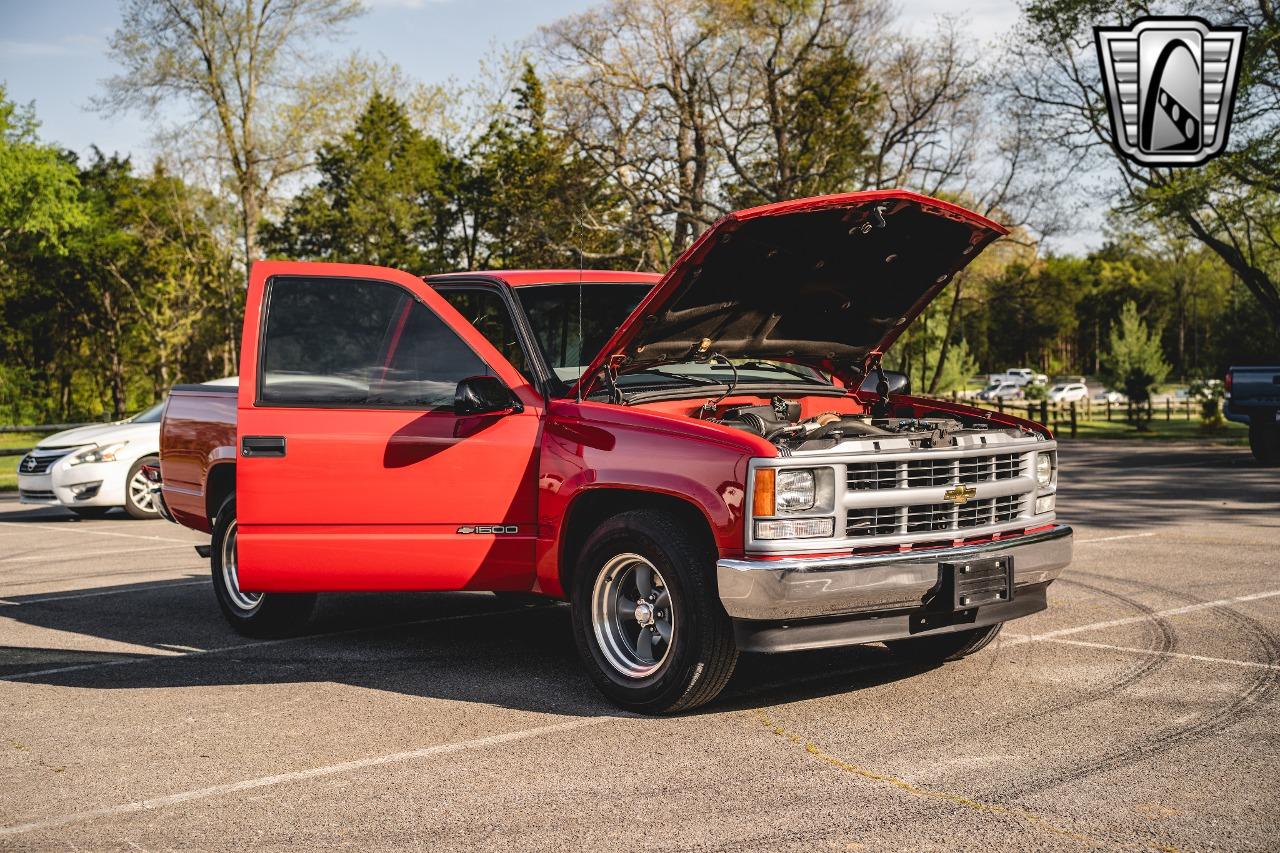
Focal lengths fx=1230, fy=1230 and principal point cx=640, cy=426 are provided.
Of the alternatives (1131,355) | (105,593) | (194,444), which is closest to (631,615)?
(194,444)

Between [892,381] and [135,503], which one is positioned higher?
[892,381]

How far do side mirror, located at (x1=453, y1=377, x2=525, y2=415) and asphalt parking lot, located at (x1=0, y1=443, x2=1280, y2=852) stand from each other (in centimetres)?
133

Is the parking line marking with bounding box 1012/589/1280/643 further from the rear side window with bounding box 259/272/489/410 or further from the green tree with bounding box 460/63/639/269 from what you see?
the green tree with bounding box 460/63/639/269

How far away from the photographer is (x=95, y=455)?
14.8m

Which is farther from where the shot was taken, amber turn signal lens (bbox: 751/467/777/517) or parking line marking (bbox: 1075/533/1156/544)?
parking line marking (bbox: 1075/533/1156/544)

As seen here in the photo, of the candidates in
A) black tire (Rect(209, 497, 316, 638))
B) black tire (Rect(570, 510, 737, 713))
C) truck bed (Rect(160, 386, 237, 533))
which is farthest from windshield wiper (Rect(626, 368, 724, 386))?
truck bed (Rect(160, 386, 237, 533))

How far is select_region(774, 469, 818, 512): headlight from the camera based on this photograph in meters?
4.97

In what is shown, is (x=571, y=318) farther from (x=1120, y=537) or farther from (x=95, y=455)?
(x=95, y=455)

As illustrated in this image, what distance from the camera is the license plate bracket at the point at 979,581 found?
517 centimetres

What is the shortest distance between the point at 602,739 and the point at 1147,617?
396 centimetres

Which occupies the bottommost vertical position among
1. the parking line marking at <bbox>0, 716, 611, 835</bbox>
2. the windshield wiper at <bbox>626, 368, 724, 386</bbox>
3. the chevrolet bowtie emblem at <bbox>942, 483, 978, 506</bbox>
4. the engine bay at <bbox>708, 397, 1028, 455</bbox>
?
the parking line marking at <bbox>0, 716, 611, 835</bbox>

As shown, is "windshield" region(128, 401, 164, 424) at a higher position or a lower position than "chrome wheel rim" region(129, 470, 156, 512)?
higher

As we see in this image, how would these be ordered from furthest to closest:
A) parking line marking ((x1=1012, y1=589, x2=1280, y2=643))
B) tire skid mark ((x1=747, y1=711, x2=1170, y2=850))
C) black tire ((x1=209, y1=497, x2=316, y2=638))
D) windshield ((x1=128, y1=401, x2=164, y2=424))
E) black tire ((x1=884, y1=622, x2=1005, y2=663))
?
windshield ((x1=128, y1=401, x2=164, y2=424))
black tire ((x1=209, y1=497, x2=316, y2=638))
parking line marking ((x1=1012, y1=589, x2=1280, y2=643))
black tire ((x1=884, y1=622, x2=1005, y2=663))
tire skid mark ((x1=747, y1=711, x2=1170, y2=850))

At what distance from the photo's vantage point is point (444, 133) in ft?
159
